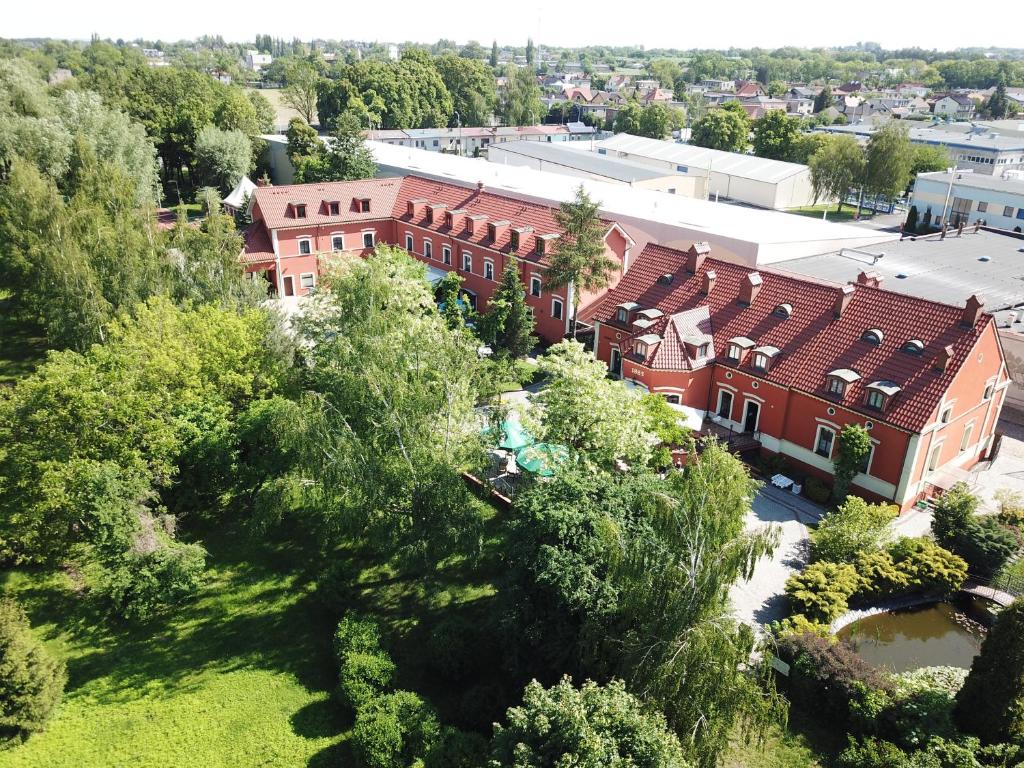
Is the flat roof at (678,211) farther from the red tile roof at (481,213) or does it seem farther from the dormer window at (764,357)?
the dormer window at (764,357)

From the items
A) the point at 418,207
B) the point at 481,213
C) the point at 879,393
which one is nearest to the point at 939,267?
the point at 879,393

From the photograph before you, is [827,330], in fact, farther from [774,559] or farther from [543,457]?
[543,457]

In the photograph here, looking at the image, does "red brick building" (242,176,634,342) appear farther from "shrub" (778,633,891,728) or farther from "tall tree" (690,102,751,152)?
"tall tree" (690,102,751,152)

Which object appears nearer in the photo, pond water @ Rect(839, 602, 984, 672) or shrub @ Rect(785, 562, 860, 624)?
pond water @ Rect(839, 602, 984, 672)

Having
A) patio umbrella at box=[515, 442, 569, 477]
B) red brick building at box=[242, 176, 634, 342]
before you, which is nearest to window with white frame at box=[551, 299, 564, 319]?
red brick building at box=[242, 176, 634, 342]

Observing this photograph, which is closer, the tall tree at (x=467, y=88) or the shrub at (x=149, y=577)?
the shrub at (x=149, y=577)

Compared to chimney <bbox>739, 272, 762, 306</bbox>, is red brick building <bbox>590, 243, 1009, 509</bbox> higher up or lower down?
lower down

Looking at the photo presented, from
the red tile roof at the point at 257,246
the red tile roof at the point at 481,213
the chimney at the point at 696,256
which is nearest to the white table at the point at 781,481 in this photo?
the chimney at the point at 696,256
